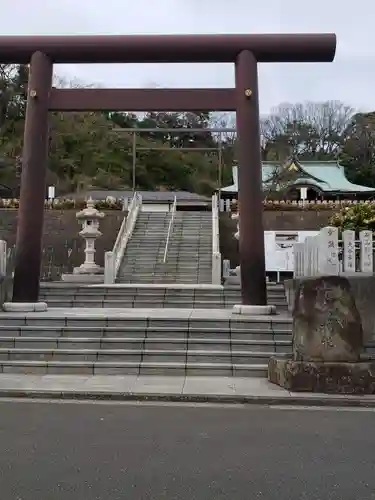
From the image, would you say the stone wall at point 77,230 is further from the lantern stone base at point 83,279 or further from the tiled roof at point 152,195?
the tiled roof at point 152,195

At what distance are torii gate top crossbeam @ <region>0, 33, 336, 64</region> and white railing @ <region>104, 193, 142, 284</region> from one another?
811cm

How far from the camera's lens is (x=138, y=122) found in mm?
57750

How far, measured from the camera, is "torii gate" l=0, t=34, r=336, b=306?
1159 centimetres

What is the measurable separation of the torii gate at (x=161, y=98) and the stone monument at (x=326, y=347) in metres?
3.22

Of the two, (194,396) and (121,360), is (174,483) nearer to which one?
(194,396)

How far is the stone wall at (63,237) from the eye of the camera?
91.0 ft

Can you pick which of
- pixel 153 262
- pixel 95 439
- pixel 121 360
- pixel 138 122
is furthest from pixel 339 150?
pixel 95 439

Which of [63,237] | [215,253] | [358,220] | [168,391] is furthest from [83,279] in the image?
[168,391]

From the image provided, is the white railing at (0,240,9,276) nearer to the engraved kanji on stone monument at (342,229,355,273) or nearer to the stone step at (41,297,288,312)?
the stone step at (41,297,288,312)

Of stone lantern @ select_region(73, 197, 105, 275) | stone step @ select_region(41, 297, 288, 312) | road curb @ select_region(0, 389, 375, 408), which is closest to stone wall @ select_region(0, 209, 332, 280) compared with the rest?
stone lantern @ select_region(73, 197, 105, 275)

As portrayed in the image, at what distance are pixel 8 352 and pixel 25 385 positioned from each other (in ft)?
5.26

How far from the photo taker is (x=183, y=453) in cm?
499

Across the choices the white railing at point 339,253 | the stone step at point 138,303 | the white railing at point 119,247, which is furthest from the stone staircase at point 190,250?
the white railing at point 339,253

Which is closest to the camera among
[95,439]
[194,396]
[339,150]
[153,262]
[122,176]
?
[95,439]
